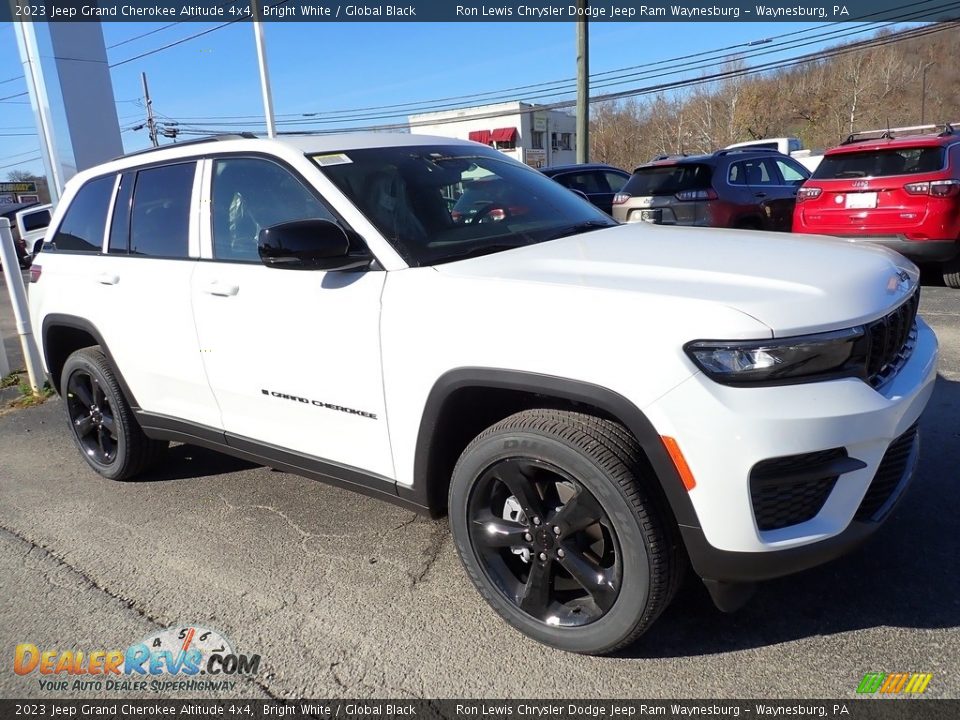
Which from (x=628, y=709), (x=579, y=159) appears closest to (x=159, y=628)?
(x=628, y=709)

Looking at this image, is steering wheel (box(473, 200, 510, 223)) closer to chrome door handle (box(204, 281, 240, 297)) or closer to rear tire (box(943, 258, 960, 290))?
chrome door handle (box(204, 281, 240, 297))

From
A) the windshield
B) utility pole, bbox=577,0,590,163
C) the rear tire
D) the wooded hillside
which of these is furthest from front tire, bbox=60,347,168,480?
the wooded hillside

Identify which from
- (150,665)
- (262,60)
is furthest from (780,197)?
(262,60)

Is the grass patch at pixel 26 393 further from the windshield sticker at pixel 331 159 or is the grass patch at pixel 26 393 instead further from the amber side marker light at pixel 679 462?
the amber side marker light at pixel 679 462

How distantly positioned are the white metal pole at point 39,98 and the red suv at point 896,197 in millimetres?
9097

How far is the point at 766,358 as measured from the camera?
6.70 ft

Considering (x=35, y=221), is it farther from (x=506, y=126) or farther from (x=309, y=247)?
(x=506, y=126)

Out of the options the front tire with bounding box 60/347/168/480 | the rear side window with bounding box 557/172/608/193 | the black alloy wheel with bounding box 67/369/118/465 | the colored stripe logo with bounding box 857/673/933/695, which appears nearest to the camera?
the colored stripe logo with bounding box 857/673/933/695

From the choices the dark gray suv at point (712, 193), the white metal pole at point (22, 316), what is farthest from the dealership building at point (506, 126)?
the white metal pole at point (22, 316)

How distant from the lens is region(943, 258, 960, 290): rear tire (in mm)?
7902

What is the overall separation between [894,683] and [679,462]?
1.01 meters

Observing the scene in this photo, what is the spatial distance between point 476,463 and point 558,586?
54 centimetres

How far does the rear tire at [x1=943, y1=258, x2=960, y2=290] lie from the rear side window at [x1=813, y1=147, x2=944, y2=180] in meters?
1.04

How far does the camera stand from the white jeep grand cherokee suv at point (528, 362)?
81.8 inches
